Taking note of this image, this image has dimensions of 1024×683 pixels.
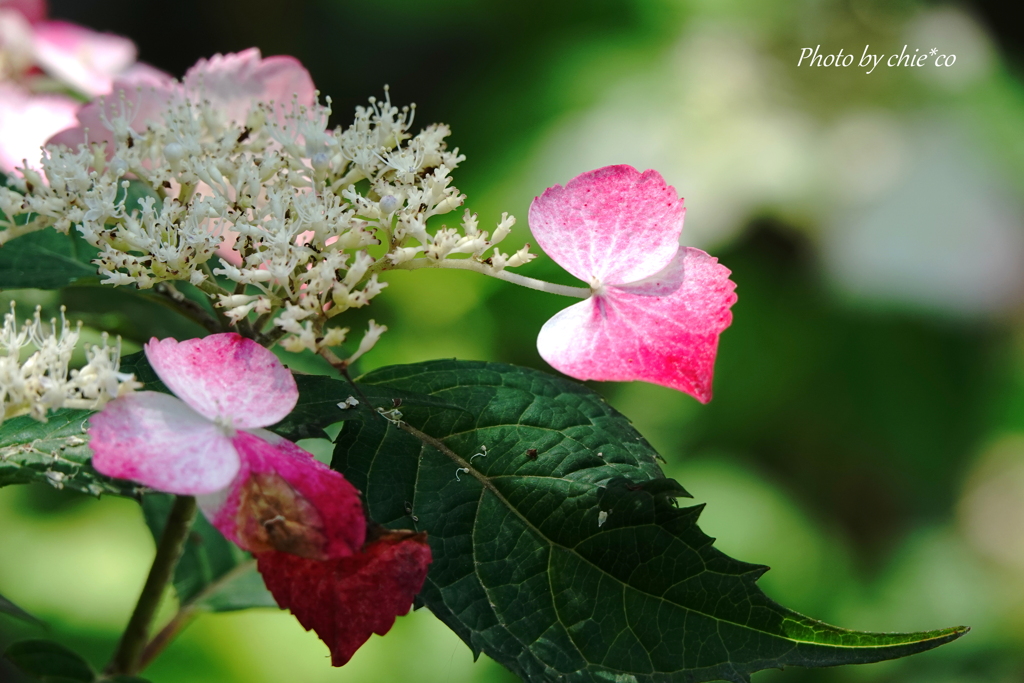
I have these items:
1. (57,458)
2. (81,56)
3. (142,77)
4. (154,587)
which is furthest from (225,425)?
(81,56)

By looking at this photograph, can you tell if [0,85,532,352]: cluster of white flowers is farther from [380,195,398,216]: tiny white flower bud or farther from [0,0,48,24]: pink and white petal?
[0,0,48,24]: pink and white petal

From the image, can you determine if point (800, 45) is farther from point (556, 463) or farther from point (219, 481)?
point (219, 481)

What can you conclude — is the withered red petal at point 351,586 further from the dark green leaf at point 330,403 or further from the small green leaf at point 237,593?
the small green leaf at point 237,593

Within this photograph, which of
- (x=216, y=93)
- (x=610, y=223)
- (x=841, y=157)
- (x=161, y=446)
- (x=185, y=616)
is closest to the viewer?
(x=161, y=446)

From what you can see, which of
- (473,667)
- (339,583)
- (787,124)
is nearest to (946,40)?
(787,124)

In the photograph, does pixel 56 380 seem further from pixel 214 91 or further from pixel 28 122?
pixel 28 122

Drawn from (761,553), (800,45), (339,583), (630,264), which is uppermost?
(800,45)

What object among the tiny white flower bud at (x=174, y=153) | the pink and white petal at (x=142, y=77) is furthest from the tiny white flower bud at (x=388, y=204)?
the pink and white petal at (x=142, y=77)
